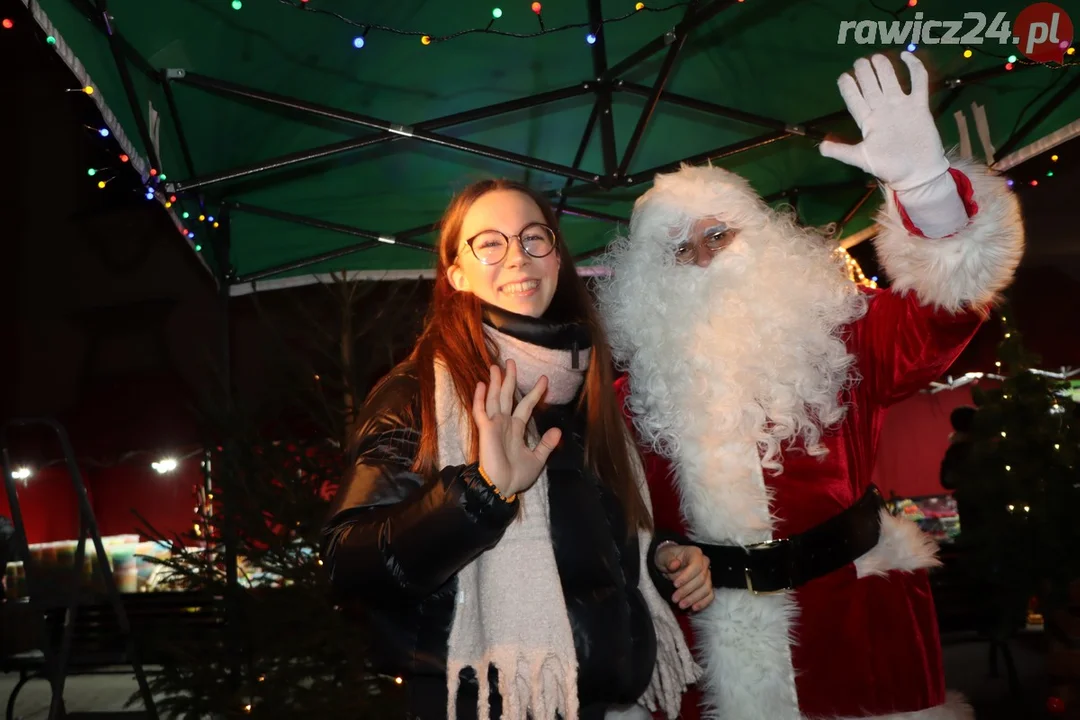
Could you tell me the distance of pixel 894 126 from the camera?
1.78 meters

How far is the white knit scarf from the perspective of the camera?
1590mm

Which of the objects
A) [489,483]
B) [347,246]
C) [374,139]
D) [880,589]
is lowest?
[880,589]

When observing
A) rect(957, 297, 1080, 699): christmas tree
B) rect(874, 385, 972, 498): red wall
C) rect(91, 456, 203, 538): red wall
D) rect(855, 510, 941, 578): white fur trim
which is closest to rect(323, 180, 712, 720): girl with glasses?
rect(855, 510, 941, 578): white fur trim

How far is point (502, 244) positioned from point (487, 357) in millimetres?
306

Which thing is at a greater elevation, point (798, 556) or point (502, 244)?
point (502, 244)

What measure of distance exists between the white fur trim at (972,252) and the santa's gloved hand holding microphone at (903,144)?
5 centimetres

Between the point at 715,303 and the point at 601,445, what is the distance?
587 millimetres

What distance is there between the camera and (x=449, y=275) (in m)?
2.09

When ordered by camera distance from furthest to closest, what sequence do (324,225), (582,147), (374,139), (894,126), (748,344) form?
(324,225), (582,147), (374,139), (748,344), (894,126)

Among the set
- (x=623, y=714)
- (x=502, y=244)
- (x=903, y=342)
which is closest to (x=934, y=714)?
(x=623, y=714)

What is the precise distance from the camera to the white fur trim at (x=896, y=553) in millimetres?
2051

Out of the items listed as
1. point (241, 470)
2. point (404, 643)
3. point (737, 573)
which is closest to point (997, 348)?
point (737, 573)

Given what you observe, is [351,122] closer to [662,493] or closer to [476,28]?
[476,28]

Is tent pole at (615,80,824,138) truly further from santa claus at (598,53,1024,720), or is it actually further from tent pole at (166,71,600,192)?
santa claus at (598,53,1024,720)
